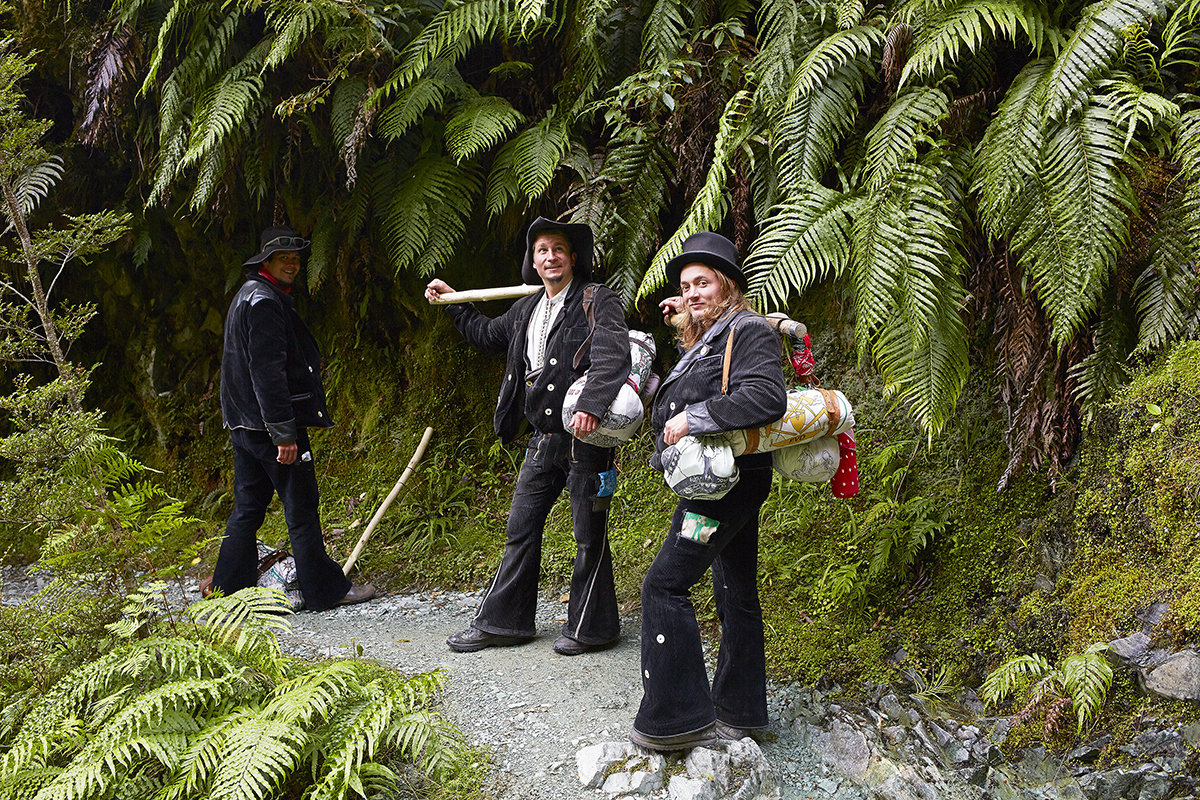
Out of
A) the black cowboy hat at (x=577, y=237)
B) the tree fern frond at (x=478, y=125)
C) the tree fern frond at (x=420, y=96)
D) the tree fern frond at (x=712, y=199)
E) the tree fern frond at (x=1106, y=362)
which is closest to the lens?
the tree fern frond at (x=1106, y=362)

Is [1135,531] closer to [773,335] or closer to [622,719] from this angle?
[773,335]

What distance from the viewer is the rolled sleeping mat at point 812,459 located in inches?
128

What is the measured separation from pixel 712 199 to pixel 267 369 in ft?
8.60

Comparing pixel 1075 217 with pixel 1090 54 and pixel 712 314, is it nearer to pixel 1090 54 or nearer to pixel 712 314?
pixel 1090 54

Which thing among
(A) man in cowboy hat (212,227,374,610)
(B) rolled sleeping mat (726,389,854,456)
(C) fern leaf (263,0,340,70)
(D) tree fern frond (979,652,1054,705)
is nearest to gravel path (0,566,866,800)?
(A) man in cowboy hat (212,227,374,610)

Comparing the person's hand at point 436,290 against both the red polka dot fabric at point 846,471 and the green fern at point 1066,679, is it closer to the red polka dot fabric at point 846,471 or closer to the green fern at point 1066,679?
the red polka dot fabric at point 846,471

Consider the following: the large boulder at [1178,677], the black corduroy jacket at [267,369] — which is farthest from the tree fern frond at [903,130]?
the black corduroy jacket at [267,369]

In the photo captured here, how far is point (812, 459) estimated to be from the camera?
3258 millimetres

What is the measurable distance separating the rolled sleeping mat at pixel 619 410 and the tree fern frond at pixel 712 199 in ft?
1.59

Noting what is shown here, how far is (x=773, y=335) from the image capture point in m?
3.15

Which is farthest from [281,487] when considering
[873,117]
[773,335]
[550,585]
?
[873,117]

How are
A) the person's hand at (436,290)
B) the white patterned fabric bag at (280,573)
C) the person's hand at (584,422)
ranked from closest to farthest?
1. the person's hand at (584,422)
2. the person's hand at (436,290)
3. the white patterned fabric bag at (280,573)

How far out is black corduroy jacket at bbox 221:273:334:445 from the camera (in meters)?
4.92

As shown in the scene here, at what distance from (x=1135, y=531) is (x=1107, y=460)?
1.10ft
